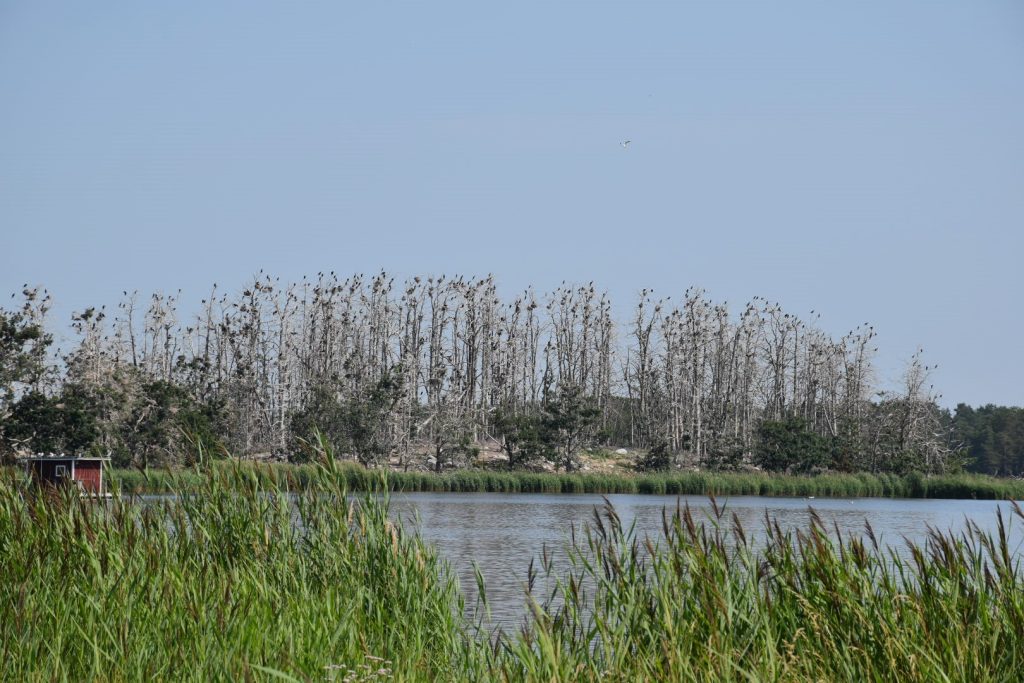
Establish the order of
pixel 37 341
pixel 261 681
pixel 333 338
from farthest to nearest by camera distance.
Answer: pixel 333 338 < pixel 37 341 < pixel 261 681

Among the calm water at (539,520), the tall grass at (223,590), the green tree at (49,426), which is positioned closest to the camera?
the tall grass at (223,590)

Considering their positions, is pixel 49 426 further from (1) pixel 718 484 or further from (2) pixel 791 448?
(2) pixel 791 448

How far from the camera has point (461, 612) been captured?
9172 millimetres

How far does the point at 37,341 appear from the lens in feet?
147

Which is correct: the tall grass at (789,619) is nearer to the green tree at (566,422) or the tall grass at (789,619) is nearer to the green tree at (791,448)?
the green tree at (566,422)

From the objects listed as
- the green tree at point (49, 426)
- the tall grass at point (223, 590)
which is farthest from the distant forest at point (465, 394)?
the tall grass at point (223, 590)

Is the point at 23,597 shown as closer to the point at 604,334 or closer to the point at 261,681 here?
the point at 261,681

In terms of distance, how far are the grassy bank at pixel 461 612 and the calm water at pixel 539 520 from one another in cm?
543

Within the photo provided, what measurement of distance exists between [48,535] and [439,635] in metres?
3.60

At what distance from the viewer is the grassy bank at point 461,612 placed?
711 cm

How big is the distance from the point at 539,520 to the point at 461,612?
2309 centimetres

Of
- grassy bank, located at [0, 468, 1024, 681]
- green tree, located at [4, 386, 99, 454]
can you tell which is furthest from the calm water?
green tree, located at [4, 386, 99, 454]

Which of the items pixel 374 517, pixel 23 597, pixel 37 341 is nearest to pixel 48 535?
pixel 374 517

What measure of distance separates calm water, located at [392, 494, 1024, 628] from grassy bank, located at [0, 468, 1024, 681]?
214 inches
